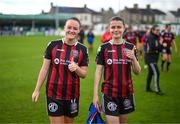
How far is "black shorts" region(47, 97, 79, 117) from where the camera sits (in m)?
5.20

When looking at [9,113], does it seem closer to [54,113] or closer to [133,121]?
[133,121]

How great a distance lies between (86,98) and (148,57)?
239 centimetres

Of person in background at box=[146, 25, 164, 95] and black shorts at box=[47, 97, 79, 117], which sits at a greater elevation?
person in background at box=[146, 25, 164, 95]

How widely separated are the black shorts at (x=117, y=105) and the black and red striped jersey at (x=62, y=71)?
0.47 m

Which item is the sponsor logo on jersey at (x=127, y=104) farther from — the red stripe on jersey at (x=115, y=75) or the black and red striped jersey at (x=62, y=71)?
the black and red striped jersey at (x=62, y=71)

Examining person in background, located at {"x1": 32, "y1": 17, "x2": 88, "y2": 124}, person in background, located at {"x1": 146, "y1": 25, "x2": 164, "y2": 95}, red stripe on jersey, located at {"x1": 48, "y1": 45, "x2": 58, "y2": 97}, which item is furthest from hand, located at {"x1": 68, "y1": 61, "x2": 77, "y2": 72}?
person in background, located at {"x1": 146, "y1": 25, "x2": 164, "y2": 95}

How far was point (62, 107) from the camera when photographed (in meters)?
5.25

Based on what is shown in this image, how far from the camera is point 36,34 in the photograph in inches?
2793

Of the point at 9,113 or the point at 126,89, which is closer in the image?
the point at 126,89

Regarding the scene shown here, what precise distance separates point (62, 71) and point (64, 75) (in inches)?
2.5

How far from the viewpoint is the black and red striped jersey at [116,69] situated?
5316mm

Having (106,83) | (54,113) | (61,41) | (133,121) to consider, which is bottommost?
(133,121)

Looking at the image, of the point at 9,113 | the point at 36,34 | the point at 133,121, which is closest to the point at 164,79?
the point at 133,121

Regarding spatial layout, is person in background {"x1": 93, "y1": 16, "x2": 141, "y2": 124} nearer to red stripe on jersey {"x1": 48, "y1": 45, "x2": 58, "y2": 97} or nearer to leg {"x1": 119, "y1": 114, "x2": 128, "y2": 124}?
leg {"x1": 119, "y1": 114, "x2": 128, "y2": 124}
